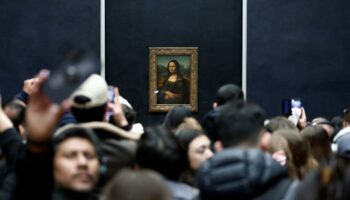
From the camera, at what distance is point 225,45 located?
16781mm

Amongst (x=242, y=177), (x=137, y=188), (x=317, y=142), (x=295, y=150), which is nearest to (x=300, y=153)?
(x=295, y=150)

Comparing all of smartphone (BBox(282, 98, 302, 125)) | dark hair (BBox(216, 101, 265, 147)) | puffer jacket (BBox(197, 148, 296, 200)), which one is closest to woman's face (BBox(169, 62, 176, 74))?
smartphone (BBox(282, 98, 302, 125))

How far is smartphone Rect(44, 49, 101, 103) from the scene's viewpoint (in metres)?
3.38

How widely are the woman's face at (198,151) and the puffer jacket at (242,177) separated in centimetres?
113

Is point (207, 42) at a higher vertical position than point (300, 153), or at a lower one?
higher

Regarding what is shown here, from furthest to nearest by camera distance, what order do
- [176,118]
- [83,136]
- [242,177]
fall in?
[176,118], [83,136], [242,177]

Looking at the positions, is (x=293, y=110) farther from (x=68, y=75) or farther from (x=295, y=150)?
(x=68, y=75)

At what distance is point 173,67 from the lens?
16.6m

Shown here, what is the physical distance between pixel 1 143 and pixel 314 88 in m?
12.9

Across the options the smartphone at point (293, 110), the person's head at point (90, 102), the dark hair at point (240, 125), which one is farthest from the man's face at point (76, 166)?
the smartphone at point (293, 110)

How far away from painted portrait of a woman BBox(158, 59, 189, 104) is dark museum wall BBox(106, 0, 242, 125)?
327mm

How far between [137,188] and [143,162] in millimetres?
1348

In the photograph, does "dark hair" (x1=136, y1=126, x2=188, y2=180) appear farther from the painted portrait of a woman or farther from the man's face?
the painted portrait of a woman

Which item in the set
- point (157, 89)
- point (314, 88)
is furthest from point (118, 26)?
point (314, 88)
